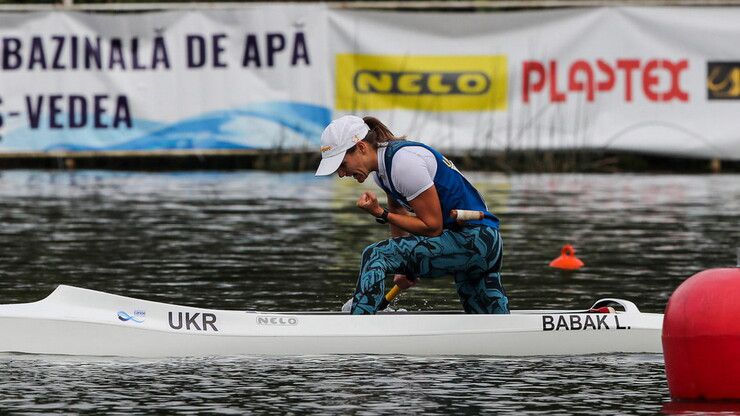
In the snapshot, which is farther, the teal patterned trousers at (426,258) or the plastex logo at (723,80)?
the plastex logo at (723,80)

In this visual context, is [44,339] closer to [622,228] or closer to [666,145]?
[622,228]

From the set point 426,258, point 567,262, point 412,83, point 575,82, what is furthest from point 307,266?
point 575,82

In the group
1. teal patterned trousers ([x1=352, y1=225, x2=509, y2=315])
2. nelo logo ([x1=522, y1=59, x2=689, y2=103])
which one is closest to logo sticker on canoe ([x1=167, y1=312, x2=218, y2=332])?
teal patterned trousers ([x1=352, y1=225, x2=509, y2=315])

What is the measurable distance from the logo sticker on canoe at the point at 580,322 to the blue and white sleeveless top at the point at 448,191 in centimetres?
68

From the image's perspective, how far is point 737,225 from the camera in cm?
1986

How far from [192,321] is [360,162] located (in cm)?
136

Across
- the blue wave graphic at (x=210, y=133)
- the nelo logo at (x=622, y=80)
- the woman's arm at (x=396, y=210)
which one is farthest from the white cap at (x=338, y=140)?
the nelo logo at (x=622, y=80)

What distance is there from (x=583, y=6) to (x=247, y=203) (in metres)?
6.93

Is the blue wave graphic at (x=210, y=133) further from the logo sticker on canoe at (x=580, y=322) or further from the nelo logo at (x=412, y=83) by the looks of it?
the logo sticker on canoe at (x=580, y=322)

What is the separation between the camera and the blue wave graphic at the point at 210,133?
1051 inches

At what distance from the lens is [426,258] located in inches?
467

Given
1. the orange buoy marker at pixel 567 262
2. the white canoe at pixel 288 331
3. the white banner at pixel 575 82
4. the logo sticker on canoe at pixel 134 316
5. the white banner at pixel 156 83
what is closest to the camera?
the white canoe at pixel 288 331

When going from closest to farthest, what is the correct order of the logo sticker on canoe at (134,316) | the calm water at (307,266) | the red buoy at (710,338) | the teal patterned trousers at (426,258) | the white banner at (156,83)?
the red buoy at (710,338)
the calm water at (307,266)
the logo sticker on canoe at (134,316)
the teal patterned trousers at (426,258)
the white banner at (156,83)

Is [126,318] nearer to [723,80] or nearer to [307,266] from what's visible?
[307,266]
